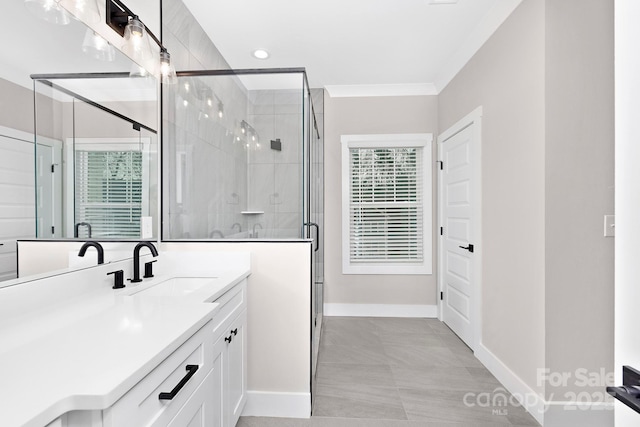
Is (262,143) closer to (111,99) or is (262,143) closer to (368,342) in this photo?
(111,99)

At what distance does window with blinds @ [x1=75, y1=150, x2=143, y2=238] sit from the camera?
1288 mm

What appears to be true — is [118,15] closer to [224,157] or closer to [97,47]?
[97,47]

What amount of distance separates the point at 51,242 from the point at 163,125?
1109mm

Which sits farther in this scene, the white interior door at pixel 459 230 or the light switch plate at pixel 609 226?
the white interior door at pixel 459 230

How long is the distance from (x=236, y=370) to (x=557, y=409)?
1852mm

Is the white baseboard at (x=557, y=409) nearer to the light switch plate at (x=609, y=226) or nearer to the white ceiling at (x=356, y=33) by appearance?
the light switch plate at (x=609, y=226)

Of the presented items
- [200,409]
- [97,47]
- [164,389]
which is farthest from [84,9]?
[200,409]

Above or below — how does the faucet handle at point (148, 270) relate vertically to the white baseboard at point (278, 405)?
above

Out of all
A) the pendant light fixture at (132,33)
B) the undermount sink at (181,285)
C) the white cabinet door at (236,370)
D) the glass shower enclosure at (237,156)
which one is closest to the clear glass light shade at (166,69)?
the pendant light fixture at (132,33)

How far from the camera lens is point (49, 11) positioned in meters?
1.14

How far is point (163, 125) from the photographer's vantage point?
1990mm

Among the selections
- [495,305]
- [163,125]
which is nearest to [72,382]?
[163,125]

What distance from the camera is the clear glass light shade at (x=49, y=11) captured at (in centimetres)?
108

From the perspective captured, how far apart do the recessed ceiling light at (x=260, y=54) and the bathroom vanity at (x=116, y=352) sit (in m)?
2.21
